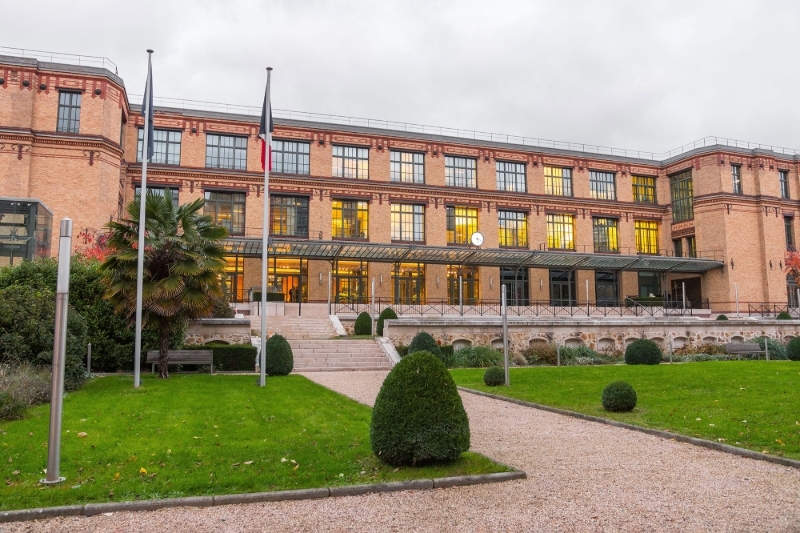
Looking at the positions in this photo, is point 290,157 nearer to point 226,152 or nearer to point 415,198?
point 226,152

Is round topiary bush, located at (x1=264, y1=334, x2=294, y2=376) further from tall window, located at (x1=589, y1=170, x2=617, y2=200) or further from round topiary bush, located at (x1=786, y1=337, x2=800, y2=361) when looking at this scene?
tall window, located at (x1=589, y1=170, x2=617, y2=200)

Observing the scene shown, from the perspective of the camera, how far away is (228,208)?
128 feet

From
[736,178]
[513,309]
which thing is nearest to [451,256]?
[513,309]

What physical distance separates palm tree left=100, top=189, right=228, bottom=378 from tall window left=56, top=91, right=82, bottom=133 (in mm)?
19312

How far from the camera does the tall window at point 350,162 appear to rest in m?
41.4

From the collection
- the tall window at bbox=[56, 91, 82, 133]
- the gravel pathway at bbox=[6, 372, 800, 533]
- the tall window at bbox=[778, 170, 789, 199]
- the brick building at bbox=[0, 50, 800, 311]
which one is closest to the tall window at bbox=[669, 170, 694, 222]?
the brick building at bbox=[0, 50, 800, 311]

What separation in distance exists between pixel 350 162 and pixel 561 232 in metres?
18.0

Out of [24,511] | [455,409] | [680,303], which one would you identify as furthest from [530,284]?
[24,511]

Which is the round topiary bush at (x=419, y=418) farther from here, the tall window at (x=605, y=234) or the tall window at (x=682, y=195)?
the tall window at (x=682, y=195)

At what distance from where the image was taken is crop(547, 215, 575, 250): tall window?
45.8m

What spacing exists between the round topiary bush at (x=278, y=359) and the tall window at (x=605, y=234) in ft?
114

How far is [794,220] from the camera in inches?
1833

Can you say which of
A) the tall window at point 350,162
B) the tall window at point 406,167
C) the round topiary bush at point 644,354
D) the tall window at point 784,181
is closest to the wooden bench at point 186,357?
the round topiary bush at point 644,354

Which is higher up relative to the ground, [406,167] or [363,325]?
[406,167]
